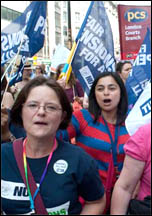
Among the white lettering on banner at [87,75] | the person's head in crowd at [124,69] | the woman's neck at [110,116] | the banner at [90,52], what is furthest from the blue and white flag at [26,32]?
the person's head in crowd at [124,69]

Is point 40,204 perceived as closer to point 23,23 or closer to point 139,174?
point 139,174

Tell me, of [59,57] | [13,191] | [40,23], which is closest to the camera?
[13,191]

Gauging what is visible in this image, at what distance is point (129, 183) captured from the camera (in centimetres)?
173

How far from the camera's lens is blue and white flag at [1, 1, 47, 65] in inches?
112

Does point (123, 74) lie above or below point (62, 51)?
below

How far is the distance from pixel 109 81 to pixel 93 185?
122 centimetres

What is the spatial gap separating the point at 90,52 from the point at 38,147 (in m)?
1.94

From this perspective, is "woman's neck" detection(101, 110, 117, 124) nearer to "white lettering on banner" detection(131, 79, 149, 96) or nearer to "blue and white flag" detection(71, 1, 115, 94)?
"white lettering on banner" detection(131, 79, 149, 96)

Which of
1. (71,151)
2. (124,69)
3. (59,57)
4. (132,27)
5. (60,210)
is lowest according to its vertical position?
(60,210)

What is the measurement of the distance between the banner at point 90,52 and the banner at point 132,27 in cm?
114

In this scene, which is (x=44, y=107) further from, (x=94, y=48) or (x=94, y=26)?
(x=94, y=26)

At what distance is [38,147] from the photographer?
5.36ft

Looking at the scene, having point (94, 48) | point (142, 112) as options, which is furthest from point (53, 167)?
point (94, 48)

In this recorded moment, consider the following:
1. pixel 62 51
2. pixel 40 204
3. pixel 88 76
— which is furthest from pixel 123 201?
pixel 62 51
